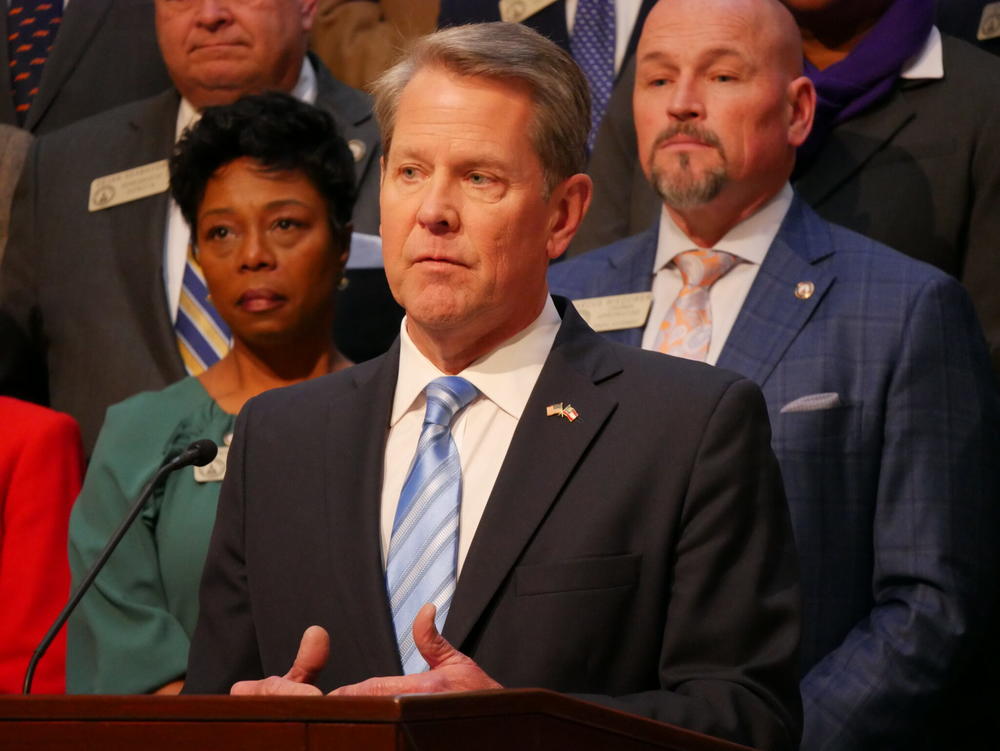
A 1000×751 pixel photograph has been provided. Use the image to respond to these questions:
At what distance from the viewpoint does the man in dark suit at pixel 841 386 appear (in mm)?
2695

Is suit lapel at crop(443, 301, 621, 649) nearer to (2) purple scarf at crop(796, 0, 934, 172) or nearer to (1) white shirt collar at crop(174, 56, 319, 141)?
(2) purple scarf at crop(796, 0, 934, 172)

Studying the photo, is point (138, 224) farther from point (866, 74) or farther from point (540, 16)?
point (866, 74)

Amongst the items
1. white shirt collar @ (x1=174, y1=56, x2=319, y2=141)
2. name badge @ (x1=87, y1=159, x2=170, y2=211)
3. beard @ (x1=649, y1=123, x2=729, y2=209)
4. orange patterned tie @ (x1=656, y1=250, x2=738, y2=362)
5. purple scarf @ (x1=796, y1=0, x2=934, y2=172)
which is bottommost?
orange patterned tie @ (x1=656, y1=250, x2=738, y2=362)

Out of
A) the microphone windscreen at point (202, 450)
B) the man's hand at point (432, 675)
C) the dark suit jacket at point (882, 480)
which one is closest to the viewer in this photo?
the man's hand at point (432, 675)

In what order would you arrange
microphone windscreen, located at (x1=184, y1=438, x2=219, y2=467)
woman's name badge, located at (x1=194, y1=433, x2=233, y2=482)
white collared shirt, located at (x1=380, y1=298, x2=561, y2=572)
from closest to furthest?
white collared shirt, located at (x1=380, y1=298, x2=561, y2=572) → microphone windscreen, located at (x1=184, y1=438, x2=219, y2=467) → woman's name badge, located at (x1=194, y1=433, x2=233, y2=482)

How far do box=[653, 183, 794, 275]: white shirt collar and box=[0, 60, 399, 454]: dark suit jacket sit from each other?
2.52 ft

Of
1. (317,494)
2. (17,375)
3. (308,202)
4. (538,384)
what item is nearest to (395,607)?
(317,494)

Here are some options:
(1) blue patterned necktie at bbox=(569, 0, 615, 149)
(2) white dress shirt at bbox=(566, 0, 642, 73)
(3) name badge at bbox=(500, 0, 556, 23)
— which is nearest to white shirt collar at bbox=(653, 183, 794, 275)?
(1) blue patterned necktie at bbox=(569, 0, 615, 149)

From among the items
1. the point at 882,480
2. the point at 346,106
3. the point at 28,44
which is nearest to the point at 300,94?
the point at 346,106

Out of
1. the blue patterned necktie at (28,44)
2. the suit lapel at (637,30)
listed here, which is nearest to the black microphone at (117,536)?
the suit lapel at (637,30)

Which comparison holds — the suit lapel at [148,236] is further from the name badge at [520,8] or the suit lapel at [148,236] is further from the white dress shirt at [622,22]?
the white dress shirt at [622,22]

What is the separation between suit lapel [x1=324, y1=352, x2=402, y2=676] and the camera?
195cm

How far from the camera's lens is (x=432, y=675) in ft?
5.65

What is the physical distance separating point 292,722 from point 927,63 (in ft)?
8.70
